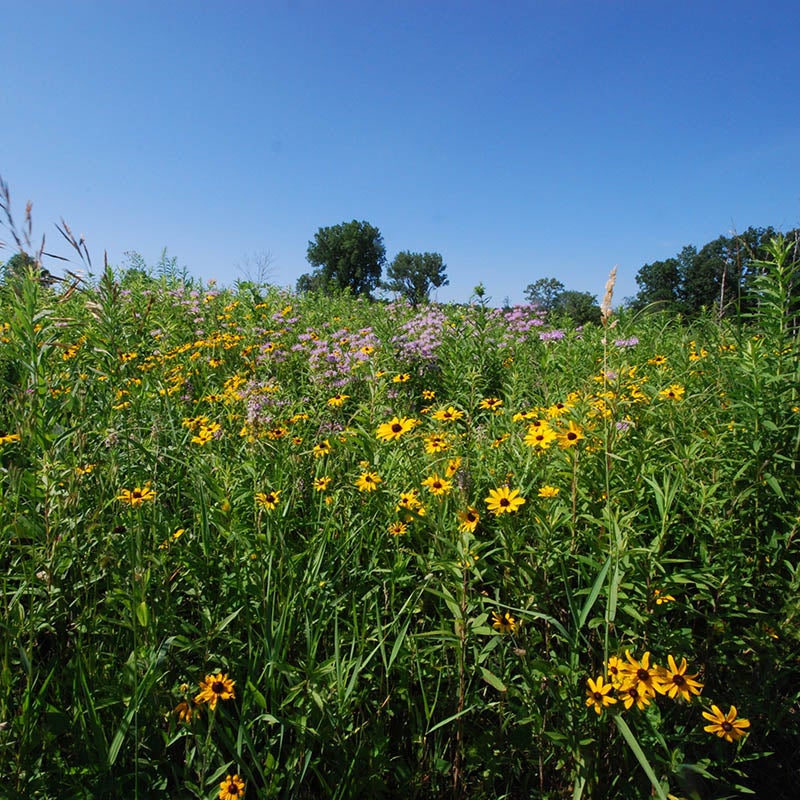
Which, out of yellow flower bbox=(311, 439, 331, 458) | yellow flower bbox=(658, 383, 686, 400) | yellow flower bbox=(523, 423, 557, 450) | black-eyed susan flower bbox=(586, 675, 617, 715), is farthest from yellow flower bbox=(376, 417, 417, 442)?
black-eyed susan flower bbox=(586, 675, 617, 715)

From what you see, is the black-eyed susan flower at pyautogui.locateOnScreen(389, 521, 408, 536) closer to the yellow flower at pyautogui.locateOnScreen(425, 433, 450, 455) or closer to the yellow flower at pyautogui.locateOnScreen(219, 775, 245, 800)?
the yellow flower at pyautogui.locateOnScreen(425, 433, 450, 455)

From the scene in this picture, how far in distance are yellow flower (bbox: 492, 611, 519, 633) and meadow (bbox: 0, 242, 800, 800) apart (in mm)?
18

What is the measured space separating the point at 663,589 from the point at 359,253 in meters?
77.7

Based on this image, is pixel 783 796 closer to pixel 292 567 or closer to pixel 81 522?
pixel 292 567

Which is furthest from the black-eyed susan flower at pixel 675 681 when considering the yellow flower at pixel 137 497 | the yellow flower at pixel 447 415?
the yellow flower at pixel 137 497

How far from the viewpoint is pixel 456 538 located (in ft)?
5.18

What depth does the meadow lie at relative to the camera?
49.8 inches

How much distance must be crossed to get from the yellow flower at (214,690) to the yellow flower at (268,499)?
0.48m

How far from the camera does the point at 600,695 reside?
4.24 feet

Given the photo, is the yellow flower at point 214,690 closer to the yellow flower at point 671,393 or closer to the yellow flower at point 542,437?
the yellow flower at point 542,437

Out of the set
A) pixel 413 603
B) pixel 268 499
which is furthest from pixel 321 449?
pixel 413 603

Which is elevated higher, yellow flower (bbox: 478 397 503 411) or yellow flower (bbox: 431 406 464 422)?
yellow flower (bbox: 478 397 503 411)

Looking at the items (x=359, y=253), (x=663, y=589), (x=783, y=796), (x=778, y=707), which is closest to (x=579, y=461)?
(x=663, y=589)

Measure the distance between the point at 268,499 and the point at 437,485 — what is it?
0.55 metres
